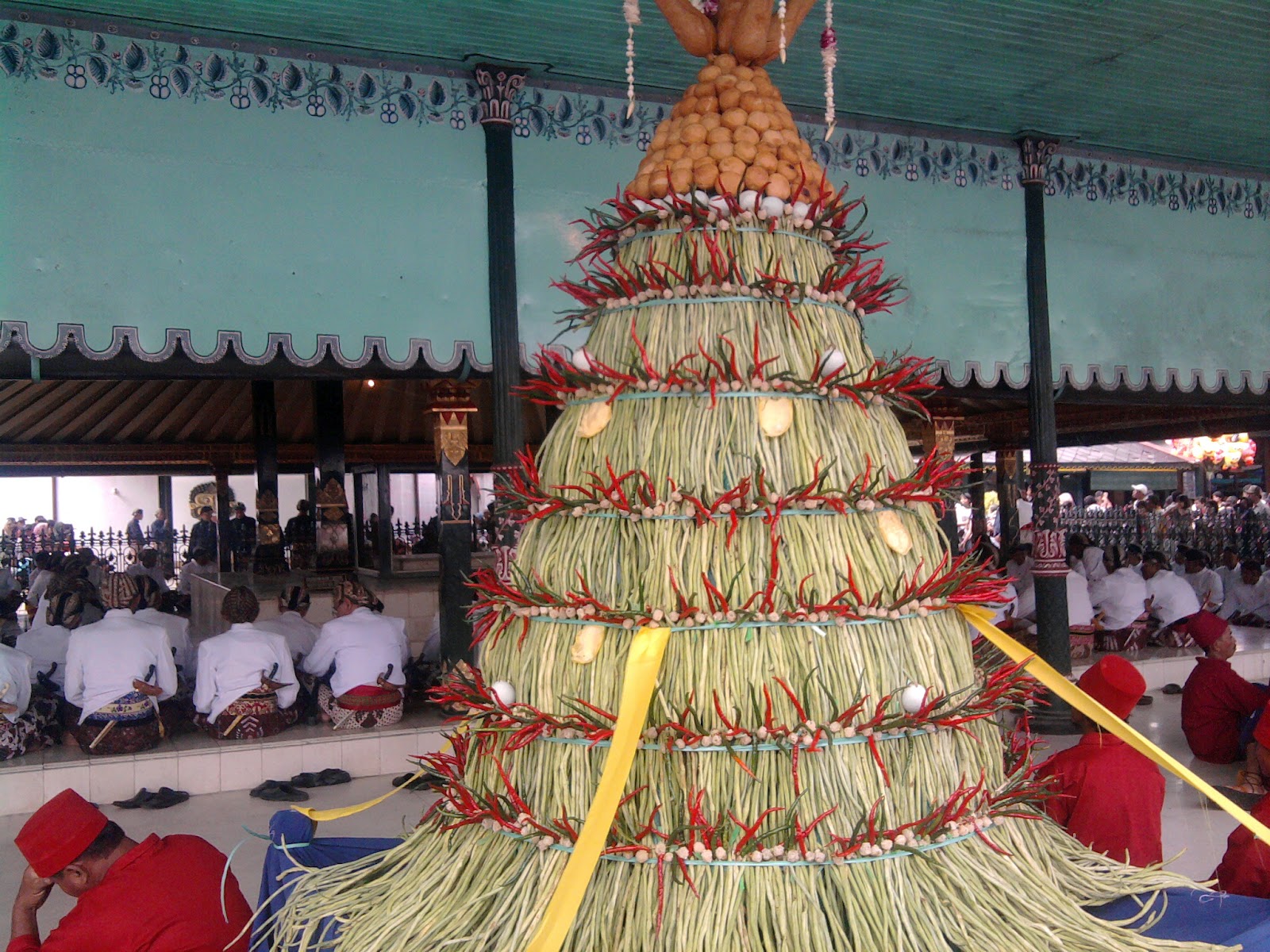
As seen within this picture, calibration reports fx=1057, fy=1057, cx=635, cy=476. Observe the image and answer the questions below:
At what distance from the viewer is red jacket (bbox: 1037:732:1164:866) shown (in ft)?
8.27

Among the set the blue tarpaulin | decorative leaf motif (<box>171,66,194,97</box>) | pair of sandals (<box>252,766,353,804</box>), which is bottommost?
pair of sandals (<box>252,766,353,804</box>)

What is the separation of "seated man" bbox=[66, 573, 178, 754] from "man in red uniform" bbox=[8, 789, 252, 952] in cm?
265

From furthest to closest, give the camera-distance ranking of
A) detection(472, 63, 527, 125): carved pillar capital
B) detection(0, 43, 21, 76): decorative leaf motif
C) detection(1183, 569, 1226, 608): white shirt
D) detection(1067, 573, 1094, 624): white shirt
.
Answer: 1. detection(1183, 569, 1226, 608): white shirt
2. detection(1067, 573, 1094, 624): white shirt
3. detection(472, 63, 527, 125): carved pillar capital
4. detection(0, 43, 21, 76): decorative leaf motif

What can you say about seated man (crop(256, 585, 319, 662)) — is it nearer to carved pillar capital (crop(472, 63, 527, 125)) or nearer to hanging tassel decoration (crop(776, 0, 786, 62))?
carved pillar capital (crop(472, 63, 527, 125))

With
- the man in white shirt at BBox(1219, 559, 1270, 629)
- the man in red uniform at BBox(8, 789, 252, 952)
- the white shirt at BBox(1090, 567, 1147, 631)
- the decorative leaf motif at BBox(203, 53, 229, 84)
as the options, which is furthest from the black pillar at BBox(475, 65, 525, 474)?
the man in white shirt at BBox(1219, 559, 1270, 629)

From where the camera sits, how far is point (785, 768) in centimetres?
156

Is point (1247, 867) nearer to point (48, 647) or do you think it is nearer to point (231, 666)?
point (231, 666)

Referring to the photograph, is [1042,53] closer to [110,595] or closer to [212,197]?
[212,197]

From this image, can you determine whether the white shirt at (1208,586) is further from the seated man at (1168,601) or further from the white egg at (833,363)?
the white egg at (833,363)

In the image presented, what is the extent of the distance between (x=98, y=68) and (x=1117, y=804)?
A: 417cm

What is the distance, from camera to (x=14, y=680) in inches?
191

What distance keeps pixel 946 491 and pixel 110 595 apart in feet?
15.3

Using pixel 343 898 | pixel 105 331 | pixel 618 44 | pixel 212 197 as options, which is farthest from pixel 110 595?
pixel 343 898

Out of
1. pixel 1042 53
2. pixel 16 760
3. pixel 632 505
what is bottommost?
pixel 16 760
